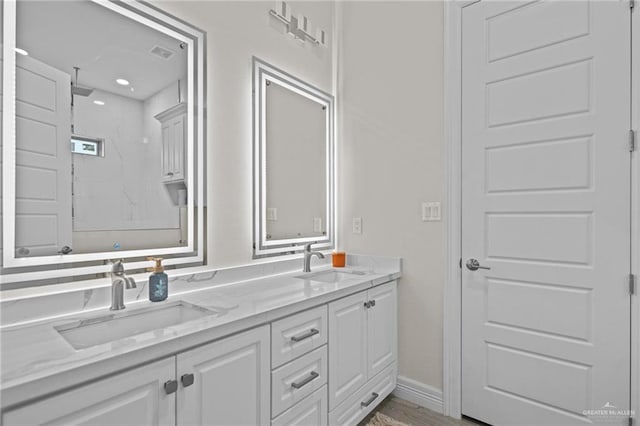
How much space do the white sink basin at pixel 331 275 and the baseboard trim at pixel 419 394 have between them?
76 centimetres

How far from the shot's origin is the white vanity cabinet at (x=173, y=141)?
1639 millimetres

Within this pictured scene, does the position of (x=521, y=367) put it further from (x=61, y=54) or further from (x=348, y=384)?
(x=61, y=54)

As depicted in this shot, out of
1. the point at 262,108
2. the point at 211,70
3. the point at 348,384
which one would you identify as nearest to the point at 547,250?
the point at 348,384

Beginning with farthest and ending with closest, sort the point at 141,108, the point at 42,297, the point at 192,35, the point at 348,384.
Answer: the point at 348,384 → the point at 192,35 → the point at 141,108 → the point at 42,297

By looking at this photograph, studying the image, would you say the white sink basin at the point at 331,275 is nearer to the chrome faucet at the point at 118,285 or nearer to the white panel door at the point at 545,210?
the white panel door at the point at 545,210

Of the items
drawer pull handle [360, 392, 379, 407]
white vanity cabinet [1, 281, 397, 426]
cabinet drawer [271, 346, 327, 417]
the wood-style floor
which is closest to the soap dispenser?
white vanity cabinet [1, 281, 397, 426]

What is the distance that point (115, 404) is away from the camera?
3.14ft

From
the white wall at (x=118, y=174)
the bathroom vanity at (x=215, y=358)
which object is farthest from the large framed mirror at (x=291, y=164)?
the white wall at (x=118, y=174)

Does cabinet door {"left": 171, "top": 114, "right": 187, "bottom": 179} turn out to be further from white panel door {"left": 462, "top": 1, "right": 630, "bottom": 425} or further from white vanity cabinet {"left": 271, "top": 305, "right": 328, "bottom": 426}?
white panel door {"left": 462, "top": 1, "right": 630, "bottom": 425}

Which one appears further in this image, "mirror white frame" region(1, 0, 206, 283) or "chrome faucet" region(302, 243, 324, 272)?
"chrome faucet" region(302, 243, 324, 272)

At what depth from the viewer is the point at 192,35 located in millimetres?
1721

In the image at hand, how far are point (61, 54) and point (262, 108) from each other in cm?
100

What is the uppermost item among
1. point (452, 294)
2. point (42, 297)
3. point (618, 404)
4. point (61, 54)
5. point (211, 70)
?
point (211, 70)

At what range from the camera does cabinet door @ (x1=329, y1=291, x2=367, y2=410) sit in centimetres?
173
